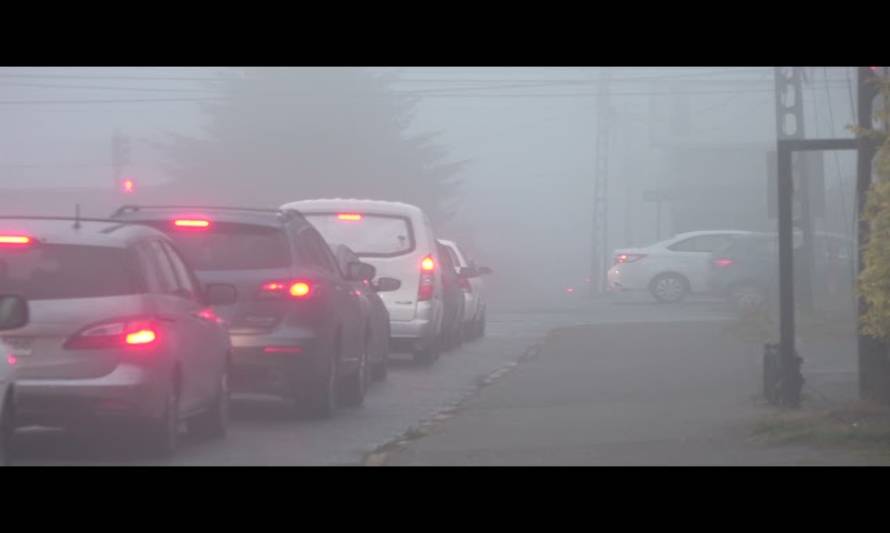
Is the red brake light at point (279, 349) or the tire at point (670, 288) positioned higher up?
the tire at point (670, 288)

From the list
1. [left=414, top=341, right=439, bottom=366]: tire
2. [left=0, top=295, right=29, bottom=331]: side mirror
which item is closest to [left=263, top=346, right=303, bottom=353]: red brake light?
[left=0, top=295, right=29, bottom=331]: side mirror

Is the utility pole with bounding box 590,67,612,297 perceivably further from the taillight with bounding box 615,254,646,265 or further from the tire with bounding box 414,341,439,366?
the tire with bounding box 414,341,439,366

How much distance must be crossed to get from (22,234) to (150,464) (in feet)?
5.72

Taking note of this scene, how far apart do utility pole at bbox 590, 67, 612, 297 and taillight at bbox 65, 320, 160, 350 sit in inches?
1475

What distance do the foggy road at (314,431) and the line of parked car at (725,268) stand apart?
11838mm

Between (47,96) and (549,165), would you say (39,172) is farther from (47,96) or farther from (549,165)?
(549,165)

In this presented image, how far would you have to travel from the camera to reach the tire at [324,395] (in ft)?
42.0

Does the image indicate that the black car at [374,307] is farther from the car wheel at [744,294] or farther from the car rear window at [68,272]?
the car wheel at [744,294]

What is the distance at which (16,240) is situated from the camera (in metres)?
10.4

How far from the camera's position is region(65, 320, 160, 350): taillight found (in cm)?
985

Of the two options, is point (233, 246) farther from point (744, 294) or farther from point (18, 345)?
point (744, 294)

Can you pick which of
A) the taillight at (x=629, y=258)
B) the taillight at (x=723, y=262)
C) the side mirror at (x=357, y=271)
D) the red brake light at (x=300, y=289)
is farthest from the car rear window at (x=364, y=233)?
→ the taillight at (x=629, y=258)

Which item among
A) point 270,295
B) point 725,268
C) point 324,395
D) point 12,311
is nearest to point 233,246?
point 270,295

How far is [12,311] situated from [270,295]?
4.14 m
